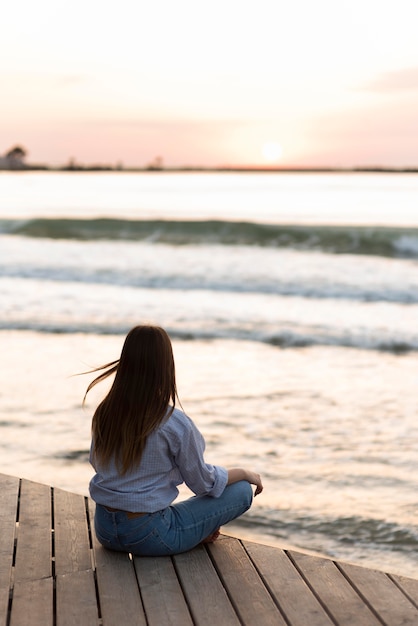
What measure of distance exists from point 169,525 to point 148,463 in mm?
315

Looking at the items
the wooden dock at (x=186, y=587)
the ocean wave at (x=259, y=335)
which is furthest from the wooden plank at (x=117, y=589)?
the ocean wave at (x=259, y=335)

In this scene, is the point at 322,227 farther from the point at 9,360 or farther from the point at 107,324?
the point at 9,360

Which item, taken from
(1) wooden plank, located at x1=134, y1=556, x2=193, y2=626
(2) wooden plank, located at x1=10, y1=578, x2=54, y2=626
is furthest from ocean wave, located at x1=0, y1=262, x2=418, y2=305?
(2) wooden plank, located at x1=10, y1=578, x2=54, y2=626

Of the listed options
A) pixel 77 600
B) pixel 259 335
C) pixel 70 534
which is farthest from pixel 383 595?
pixel 259 335

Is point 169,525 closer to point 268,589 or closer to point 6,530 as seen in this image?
point 268,589

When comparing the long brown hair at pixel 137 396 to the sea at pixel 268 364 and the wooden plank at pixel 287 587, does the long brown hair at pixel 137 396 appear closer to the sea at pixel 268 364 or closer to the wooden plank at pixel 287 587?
the wooden plank at pixel 287 587

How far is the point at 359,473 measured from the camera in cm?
575

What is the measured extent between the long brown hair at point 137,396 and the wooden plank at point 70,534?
47 cm

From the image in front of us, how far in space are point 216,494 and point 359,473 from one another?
2164 millimetres

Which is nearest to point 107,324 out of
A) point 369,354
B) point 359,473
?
point 369,354

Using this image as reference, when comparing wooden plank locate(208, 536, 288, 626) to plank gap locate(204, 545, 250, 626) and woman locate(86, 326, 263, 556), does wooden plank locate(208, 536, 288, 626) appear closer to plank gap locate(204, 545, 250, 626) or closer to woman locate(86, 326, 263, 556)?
plank gap locate(204, 545, 250, 626)

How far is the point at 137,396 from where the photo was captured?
3.60 meters

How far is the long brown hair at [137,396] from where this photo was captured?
11.7ft

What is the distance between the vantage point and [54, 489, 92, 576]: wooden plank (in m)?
3.73
